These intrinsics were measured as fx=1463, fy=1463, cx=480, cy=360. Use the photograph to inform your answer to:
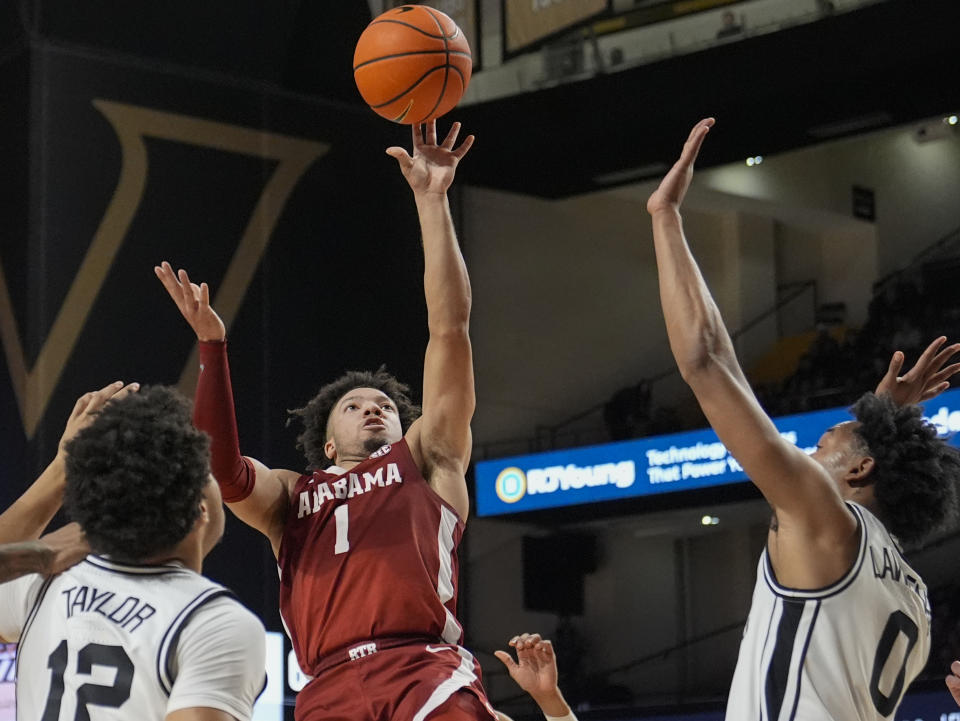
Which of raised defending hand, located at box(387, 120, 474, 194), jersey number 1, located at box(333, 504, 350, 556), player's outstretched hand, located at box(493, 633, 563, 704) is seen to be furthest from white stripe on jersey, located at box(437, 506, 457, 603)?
raised defending hand, located at box(387, 120, 474, 194)

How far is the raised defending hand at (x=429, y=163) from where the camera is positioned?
4.95 metres

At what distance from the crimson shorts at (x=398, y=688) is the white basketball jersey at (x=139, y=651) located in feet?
4.96

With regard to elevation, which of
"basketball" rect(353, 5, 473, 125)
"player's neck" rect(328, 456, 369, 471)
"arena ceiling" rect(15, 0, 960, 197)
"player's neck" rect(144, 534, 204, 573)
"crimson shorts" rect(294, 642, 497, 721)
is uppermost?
"arena ceiling" rect(15, 0, 960, 197)

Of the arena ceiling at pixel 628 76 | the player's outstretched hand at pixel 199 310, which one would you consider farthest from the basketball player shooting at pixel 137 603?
the arena ceiling at pixel 628 76

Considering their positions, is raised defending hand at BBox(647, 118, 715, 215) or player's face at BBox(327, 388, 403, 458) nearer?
raised defending hand at BBox(647, 118, 715, 215)

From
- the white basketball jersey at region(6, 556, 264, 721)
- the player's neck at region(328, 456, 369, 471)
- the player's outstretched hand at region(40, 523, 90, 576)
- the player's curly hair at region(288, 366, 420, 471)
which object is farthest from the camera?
the player's curly hair at region(288, 366, 420, 471)

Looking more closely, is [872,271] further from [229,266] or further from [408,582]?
[408,582]

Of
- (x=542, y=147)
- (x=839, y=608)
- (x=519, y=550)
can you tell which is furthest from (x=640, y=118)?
(x=839, y=608)

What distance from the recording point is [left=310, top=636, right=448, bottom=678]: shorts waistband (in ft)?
14.7

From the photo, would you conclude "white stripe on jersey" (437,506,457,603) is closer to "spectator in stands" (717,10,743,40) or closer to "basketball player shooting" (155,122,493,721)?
"basketball player shooting" (155,122,493,721)

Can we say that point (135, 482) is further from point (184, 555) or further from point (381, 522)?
point (381, 522)

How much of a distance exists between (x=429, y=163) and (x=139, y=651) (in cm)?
259

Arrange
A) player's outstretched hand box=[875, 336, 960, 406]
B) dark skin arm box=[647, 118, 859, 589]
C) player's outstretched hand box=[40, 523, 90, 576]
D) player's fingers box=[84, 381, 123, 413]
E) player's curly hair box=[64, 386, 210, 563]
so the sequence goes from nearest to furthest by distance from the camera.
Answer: player's curly hair box=[64, 386, 210, 563]
player's outstretched hand box=[40, 523, 90, 576]
dark skin arm box=[647, 118, 859, 589]
player's fingers box=[84, 381, 123, 413]
player's outstretched hand box=[875, 336, 960, 406]

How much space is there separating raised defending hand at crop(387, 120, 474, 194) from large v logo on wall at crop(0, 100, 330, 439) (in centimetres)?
684
